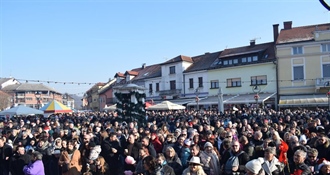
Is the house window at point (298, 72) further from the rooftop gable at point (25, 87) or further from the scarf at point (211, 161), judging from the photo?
the rooftop gable at point (25, 87)

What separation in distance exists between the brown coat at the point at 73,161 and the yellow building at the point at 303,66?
2366 centimetres

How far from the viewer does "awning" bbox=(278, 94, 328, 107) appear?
25.9 meters

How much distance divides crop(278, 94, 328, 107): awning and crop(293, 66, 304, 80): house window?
185 cm

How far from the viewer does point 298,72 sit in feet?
95.3

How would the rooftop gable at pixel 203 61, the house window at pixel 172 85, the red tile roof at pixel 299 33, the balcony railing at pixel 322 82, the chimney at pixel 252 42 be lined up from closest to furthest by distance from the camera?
the balcony railing at pixel 322 82 < the red tile roof at pixel 299 33 < the chimney at pixel 252 42 < the rooftop gable at pixel 203 61 < the house window at pixel 172 85

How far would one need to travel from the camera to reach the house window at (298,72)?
1137 inches

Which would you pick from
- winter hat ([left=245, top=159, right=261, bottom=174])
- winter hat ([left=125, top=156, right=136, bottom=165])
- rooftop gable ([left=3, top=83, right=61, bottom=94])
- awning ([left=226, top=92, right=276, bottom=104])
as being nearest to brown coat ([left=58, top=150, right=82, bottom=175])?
winter hat ([left=125, top=156, right=136, bottom=165])

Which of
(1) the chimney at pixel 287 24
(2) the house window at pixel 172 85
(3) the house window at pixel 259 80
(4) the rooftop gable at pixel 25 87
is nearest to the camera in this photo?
(3) the house window at pixel 259 80

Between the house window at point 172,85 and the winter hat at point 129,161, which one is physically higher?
the house window at point 172,85

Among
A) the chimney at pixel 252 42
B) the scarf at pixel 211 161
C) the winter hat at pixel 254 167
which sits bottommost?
the scarf at pixel 211 161

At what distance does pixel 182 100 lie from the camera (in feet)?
118

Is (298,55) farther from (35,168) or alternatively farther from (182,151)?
(35,168)

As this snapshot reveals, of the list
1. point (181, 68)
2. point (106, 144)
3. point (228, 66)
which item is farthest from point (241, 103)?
point (106, 144)

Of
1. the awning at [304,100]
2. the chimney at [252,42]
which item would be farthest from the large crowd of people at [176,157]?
the chimney at [252,42]
